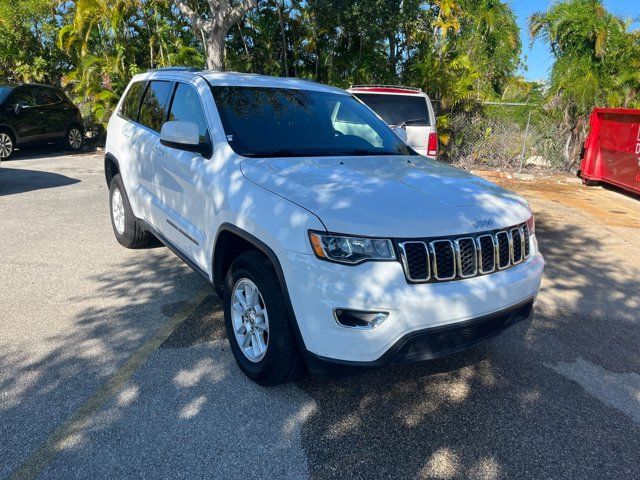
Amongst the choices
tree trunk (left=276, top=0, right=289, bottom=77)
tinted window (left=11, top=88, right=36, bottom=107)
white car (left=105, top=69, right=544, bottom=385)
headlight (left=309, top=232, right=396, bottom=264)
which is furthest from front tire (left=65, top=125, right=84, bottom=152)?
headlight (left=309, top=232, right=396, bottom=264)

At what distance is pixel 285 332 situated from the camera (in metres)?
2.70

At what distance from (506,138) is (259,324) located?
11.3m

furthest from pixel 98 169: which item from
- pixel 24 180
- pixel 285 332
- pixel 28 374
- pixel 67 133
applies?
pixel 285 332

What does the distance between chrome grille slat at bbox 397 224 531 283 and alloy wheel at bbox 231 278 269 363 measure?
2.89 ft

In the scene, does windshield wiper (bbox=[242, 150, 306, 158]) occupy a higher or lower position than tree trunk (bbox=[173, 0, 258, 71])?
lower

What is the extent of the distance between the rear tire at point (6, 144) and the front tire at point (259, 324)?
10931mm

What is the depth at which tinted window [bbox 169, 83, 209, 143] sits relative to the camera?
3653 mm

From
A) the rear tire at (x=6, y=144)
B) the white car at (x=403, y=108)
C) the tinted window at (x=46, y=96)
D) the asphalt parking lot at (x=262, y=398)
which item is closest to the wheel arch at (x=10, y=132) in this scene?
the rear tire at (x=6, y=144)

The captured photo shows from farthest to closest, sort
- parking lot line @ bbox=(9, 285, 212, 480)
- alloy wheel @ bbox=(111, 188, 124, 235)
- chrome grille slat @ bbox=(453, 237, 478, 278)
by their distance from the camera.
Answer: alloy wheel @ bbox=(111, 188, 124, 235) → chrome grille slat @ bbox=(453, 237, 478, 278) → parking lot line @ bbox=(9, 285, 212, 480)

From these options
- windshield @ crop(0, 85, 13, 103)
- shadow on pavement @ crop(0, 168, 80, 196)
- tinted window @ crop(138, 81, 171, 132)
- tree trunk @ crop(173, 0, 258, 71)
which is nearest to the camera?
tinted window @ crop(138, 81, 171, 132)

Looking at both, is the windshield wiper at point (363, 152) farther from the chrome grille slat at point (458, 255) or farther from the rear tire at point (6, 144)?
the rear tire at point (6, 144)

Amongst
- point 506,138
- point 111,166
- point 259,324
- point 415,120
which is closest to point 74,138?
point 111,166

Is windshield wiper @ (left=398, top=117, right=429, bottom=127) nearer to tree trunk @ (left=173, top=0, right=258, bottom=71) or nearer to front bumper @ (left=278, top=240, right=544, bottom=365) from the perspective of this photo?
tree trunk @ (left=173, top=0, right=258, bottom=71)

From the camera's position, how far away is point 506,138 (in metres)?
12.6
